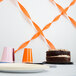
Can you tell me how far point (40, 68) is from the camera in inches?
20.5

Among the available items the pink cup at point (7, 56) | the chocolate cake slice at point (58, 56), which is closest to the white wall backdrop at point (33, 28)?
the pink cup at point (7, 56)

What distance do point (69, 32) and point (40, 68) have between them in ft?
4.52

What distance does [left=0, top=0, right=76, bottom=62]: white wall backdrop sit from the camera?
167 cm

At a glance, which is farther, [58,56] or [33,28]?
[33,28]

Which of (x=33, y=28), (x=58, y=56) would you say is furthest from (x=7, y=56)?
(x=33, y=28)

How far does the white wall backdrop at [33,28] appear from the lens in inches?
65.6

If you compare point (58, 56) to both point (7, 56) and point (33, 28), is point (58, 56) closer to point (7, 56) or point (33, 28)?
point (7, 56)

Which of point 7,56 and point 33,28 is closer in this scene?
point 7,56

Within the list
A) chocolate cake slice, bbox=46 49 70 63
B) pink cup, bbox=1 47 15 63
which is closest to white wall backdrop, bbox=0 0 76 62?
pink cup, bbox=1 47 15 63

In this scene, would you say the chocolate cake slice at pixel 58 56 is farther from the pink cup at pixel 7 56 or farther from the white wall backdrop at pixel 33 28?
the white wall backdrop at pixel 33 28

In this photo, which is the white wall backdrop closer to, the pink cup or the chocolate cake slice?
the pink cup

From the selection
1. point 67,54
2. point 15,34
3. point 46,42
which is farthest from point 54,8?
point 67,54

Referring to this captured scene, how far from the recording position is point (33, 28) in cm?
174

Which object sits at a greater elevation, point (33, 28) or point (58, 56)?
point (33, 28)
